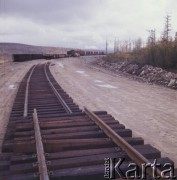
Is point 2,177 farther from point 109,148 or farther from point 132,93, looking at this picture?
point 132,93

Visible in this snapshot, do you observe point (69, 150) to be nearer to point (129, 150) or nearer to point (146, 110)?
point (129, 150)

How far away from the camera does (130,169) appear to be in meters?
6.19

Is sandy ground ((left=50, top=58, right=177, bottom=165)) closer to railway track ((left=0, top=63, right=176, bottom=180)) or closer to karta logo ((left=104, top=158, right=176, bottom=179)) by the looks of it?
railway track ((left=0, top=63, right=176, bottom=180))

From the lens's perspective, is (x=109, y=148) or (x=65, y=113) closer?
(x=109, y=148)

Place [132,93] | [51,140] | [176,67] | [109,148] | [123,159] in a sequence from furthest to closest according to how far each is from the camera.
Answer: [176,67] < [132,93] < [51,140] < [109,148] < [123,159]

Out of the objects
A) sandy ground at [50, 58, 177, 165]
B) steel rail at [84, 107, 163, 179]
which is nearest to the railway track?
steel rail at [84, 107, 163, 179]

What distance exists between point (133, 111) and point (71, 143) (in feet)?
21.4

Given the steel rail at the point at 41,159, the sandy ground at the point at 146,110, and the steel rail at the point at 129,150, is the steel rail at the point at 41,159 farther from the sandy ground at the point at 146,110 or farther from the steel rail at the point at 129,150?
the sandy ground at the point at 146,110

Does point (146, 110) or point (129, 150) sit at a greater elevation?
point (129, 150)

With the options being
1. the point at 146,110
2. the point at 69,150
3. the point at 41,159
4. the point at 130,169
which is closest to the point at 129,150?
the point at 130,169

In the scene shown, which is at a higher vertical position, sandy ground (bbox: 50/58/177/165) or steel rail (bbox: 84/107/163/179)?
steel rail (bbox: 84/107/163/179)

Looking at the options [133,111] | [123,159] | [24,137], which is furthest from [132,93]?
[123,159]

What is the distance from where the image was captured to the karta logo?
19.1 feet

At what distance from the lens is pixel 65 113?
11.5m
